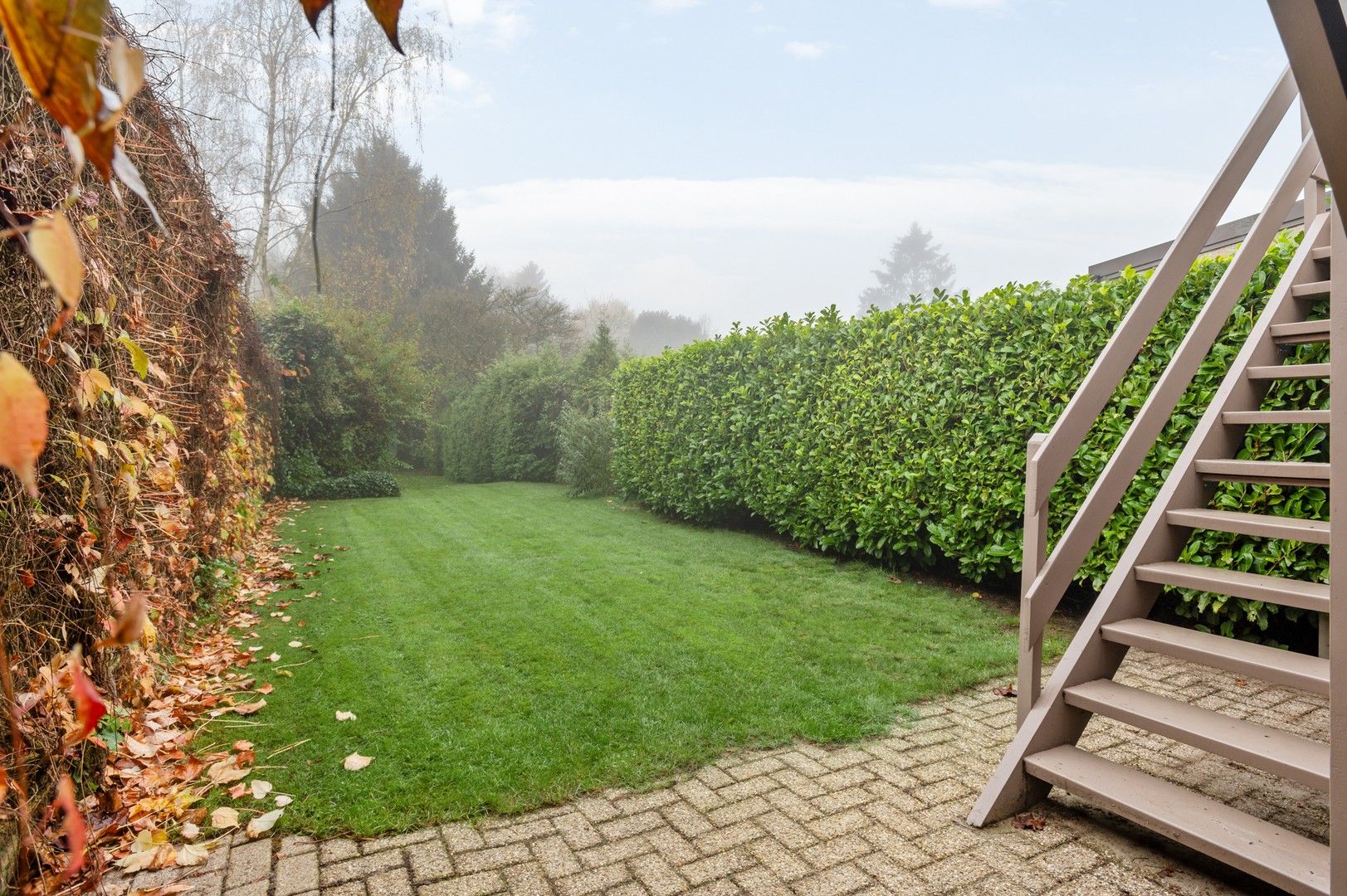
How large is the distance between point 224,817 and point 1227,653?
357 centimetres

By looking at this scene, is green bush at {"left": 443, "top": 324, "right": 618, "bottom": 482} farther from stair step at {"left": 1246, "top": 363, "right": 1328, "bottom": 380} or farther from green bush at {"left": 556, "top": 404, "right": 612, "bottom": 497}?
stair step at {"left": 1246, "top": 363, "right": 1328, "bottom": 380}

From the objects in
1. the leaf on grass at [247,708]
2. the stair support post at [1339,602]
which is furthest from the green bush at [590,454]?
the stair support post at [1339,602]

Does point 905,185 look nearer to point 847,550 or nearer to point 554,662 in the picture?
point 847,550

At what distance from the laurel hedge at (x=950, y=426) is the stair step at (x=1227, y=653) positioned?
1829 millimetres

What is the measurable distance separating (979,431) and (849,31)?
8.73 meters

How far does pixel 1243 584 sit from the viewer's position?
2811 mm

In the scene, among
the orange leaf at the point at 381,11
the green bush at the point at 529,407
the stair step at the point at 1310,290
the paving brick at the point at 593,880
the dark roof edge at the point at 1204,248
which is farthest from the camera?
the green bush at the point at 529,407

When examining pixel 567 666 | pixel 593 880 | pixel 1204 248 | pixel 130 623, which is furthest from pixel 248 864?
pixel 1204 248

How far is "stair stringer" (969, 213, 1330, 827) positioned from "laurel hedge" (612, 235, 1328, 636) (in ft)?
3.39

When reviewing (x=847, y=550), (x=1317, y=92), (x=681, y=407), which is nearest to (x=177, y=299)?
(x=1317, y=92)

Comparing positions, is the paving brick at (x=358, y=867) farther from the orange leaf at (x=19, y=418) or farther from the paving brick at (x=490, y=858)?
the orange leaf at (x=19, y=418)

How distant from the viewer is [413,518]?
33.0 feet

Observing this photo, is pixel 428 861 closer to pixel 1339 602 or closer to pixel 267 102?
pixel 1339 602

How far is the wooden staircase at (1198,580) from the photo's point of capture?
2344 mm
